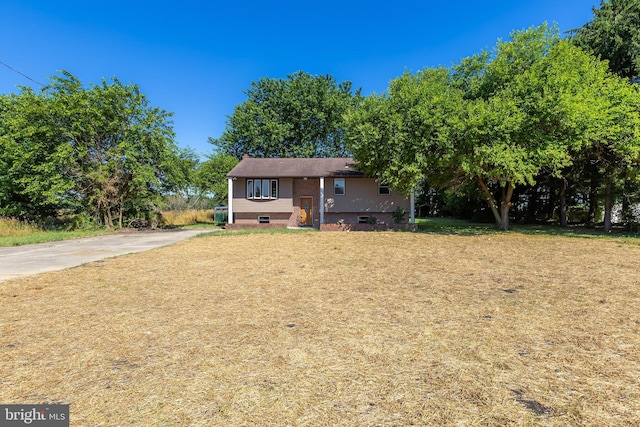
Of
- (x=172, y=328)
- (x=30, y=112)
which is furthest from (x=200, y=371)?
(x=30, y=112)

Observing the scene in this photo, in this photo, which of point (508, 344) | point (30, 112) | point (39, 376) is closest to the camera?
point (39, 376)

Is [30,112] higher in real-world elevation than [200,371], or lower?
higher

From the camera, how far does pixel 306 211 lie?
22.6 m

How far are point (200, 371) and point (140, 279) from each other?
15.4ft

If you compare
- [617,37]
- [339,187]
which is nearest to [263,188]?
[339,187]

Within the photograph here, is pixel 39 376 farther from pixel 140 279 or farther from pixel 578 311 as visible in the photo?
pixel 578 311

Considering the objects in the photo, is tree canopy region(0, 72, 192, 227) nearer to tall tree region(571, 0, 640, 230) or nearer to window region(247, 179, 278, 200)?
window region(247, 179, 278, 200)

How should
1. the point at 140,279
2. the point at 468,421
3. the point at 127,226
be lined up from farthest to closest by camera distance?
the point at 127,226
the point at 140,279
the point at 468,421

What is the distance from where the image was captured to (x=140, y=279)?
6.76 meters

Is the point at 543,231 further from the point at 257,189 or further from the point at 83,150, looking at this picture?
the point at 83,150

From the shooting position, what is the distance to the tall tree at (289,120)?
34625mm

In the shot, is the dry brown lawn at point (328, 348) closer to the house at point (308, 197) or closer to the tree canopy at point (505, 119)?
the tree canopy at point (505, 119)

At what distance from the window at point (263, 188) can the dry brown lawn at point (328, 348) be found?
14.9m

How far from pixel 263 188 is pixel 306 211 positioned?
345 cm
